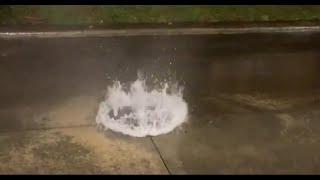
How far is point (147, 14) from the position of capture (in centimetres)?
913

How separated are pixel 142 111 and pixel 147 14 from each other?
443cm

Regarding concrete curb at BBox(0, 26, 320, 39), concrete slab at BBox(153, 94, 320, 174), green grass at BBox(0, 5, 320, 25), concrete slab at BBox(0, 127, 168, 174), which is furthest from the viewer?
green grass at BBox(0, 5, 320, 25)

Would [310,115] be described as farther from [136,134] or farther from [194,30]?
[194,30]

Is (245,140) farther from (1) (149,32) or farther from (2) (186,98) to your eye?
(1) (149,32)

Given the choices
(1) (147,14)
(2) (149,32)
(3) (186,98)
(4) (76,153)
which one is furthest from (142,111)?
(1) (147,14)

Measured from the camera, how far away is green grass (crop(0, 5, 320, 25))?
8727mm

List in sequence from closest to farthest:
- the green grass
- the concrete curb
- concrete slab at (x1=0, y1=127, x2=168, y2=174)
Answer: concrete slab at (x1=0, y1=127, x2=168, y2=174) < the concrete curb < the green grass

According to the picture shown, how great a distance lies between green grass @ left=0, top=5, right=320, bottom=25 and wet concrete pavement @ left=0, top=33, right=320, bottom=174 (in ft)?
3.43

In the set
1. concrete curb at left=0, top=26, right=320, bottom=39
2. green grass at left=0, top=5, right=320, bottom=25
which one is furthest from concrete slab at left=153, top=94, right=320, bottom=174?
green grass at left=0, top=5, right=320, bottom=25

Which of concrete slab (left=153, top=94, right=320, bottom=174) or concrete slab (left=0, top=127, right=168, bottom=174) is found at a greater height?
concrete slab (left=0, top=127, right=168, bottom=174)

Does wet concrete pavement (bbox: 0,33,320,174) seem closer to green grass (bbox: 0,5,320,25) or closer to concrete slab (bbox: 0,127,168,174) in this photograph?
concrete slab (bbox: 0,127,168,174)

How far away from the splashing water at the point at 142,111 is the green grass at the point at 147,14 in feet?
11.2

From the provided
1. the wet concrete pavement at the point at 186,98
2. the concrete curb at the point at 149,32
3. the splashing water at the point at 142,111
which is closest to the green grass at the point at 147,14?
the concrete curb at the point at 149,32

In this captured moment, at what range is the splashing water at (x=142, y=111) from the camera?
4.73m
